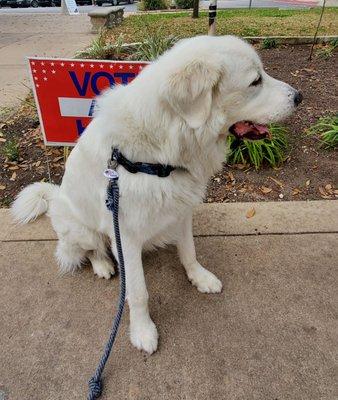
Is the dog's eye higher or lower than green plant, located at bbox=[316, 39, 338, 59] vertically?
higher

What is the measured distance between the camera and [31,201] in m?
2.98

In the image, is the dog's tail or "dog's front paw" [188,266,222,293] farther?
the dog's tail

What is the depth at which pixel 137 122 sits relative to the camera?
1757mm

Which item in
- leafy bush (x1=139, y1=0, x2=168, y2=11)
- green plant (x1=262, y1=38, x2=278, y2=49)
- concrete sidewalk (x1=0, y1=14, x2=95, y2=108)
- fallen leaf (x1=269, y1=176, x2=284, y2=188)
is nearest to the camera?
fallen leaf (x1=269, y1=176, x2=284, y2=188)

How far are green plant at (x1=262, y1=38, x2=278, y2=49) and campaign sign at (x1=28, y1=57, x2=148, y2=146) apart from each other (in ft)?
17.1

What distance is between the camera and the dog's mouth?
1.84m

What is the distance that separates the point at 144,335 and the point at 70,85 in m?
2.04

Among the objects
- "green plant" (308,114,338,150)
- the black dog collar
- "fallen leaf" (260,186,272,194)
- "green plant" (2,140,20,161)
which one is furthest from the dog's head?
"green plant" (2,140,20,161)

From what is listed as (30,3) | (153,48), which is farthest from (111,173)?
(30,3)

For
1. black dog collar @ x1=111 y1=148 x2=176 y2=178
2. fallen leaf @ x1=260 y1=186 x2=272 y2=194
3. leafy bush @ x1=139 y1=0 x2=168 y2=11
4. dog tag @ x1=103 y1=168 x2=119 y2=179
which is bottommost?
leafy bush @ x1=139 y1=0 x2=168 y2=11

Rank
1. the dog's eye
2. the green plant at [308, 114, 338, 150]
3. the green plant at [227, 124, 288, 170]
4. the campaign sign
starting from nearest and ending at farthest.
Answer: the dog's eye < the campaign sign < the green plant at [227, 124, 288, 170] < the green plant at [308, 114, 338, 150]

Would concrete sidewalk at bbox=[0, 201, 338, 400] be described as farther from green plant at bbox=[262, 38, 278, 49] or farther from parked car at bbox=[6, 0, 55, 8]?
parked car at bbox=[6, 0, 55, 8]

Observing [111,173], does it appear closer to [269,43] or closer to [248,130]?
[248,130]

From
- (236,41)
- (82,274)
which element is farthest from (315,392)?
(236,41)
